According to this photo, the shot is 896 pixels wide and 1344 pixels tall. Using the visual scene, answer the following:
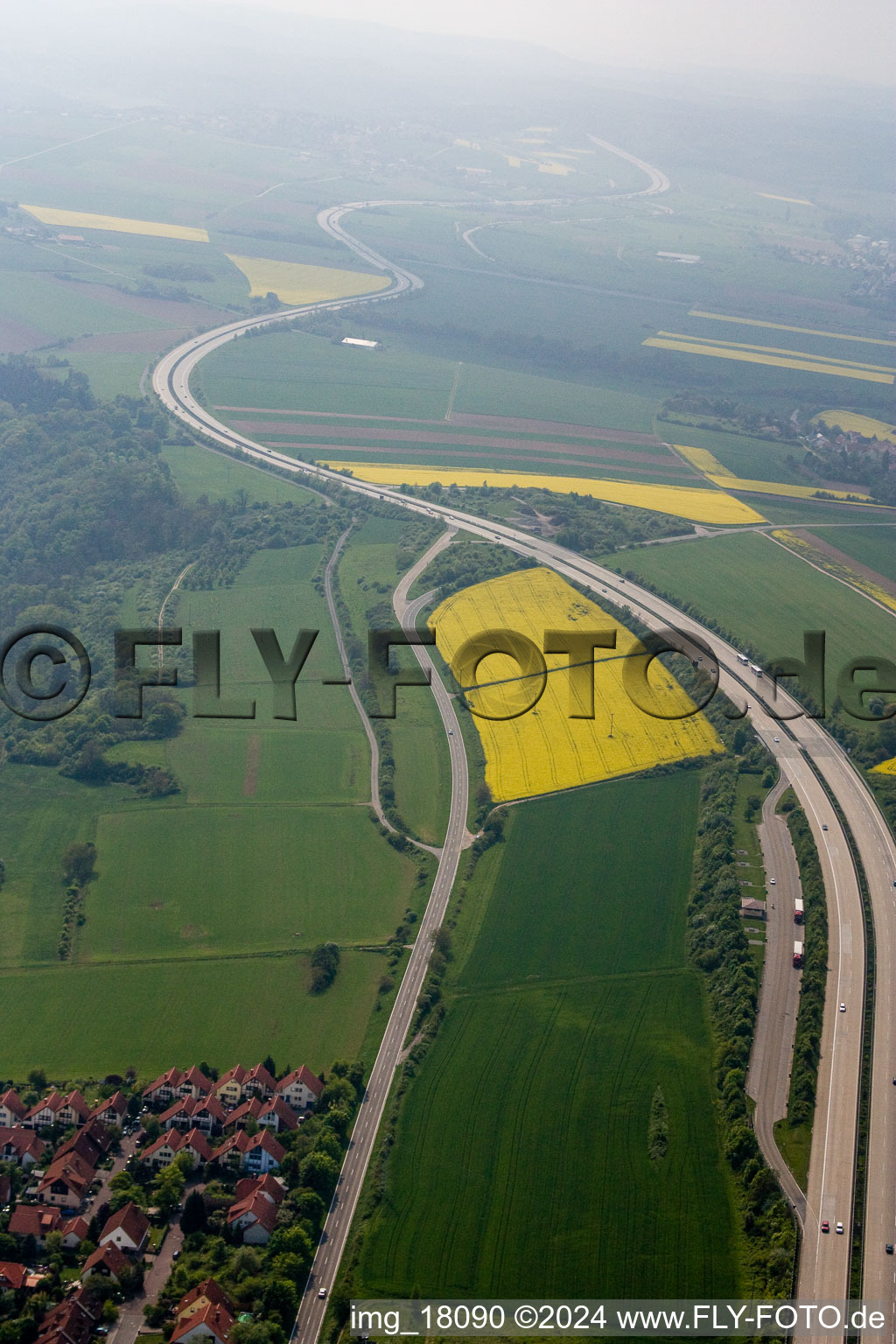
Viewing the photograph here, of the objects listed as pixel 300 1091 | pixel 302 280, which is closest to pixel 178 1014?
pixel 300 1091

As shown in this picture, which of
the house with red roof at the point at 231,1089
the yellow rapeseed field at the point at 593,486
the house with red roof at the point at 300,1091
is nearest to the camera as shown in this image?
the house with red roof at the point at 300,1091

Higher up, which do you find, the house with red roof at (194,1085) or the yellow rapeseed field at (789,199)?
the yellow rapeseed field at (789,199)

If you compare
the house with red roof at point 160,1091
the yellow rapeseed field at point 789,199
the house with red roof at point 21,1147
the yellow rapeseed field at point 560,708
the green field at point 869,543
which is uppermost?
the yellow rapeseed field at point 789,199

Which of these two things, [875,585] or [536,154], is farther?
[536,154]

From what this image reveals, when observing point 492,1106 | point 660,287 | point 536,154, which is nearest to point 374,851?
point 492,1106

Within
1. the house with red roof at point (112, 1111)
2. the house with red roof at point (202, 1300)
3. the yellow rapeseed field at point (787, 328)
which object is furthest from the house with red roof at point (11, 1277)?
the yellow rapeseed field at point (787, 328)

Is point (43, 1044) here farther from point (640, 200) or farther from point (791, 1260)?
point (640, 200)

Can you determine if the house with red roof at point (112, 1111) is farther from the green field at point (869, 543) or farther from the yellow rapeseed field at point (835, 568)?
the green field at point (869, 543)
